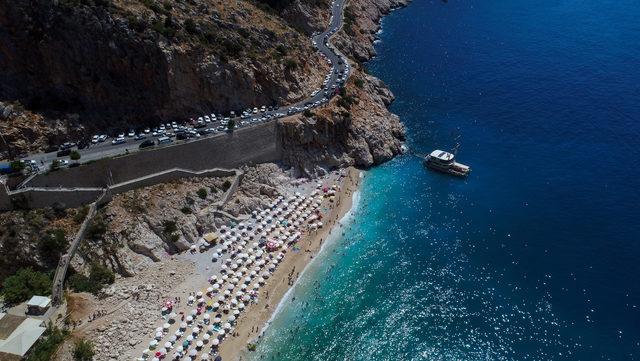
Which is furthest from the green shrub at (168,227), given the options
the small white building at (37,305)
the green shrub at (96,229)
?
the small white building at (37,305)

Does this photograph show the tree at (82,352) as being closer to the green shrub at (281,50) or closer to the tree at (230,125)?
the tree at (230,125)

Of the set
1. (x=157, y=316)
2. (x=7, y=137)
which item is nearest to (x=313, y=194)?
(x=157, y=316)

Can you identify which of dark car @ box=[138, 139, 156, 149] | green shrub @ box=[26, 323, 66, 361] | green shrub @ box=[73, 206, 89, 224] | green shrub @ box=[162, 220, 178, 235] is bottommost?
green shrub @ box=[26, 323, 66, 361]


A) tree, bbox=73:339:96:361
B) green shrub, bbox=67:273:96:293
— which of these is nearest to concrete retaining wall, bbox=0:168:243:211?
green shrub, bbox=67:273:96:293

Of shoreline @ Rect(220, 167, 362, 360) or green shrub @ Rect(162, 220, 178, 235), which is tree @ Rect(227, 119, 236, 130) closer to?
green shrub @ Rect(162, 220, 178, 235)

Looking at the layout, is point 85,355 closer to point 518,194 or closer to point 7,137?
point 7,137

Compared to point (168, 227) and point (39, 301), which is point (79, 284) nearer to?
point (39, 301)
